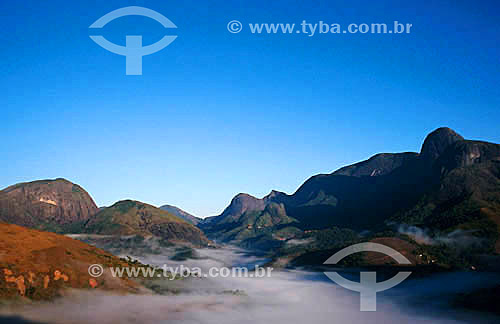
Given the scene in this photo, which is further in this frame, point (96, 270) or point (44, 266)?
point (96, 270)

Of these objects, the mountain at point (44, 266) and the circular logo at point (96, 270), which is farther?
the circular logo at point (96, 270)

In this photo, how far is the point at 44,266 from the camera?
106m

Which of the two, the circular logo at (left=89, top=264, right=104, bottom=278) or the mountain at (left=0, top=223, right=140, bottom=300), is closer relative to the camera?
the mountain at (left=0, top=223, right=140, bottom=300)

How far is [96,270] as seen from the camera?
394 ft

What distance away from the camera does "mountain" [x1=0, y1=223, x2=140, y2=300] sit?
97.4 m

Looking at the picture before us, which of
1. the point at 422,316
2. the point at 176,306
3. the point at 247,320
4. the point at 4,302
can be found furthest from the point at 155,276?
the point at 422,316

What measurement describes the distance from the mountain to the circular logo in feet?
4.48

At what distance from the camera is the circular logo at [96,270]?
116919mm

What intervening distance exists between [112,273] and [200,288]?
247 feet

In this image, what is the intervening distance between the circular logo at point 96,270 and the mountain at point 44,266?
137 cm

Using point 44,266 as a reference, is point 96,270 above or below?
below

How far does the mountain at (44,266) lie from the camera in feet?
320

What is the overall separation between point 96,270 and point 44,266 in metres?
17.6

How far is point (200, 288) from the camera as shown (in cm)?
19200
